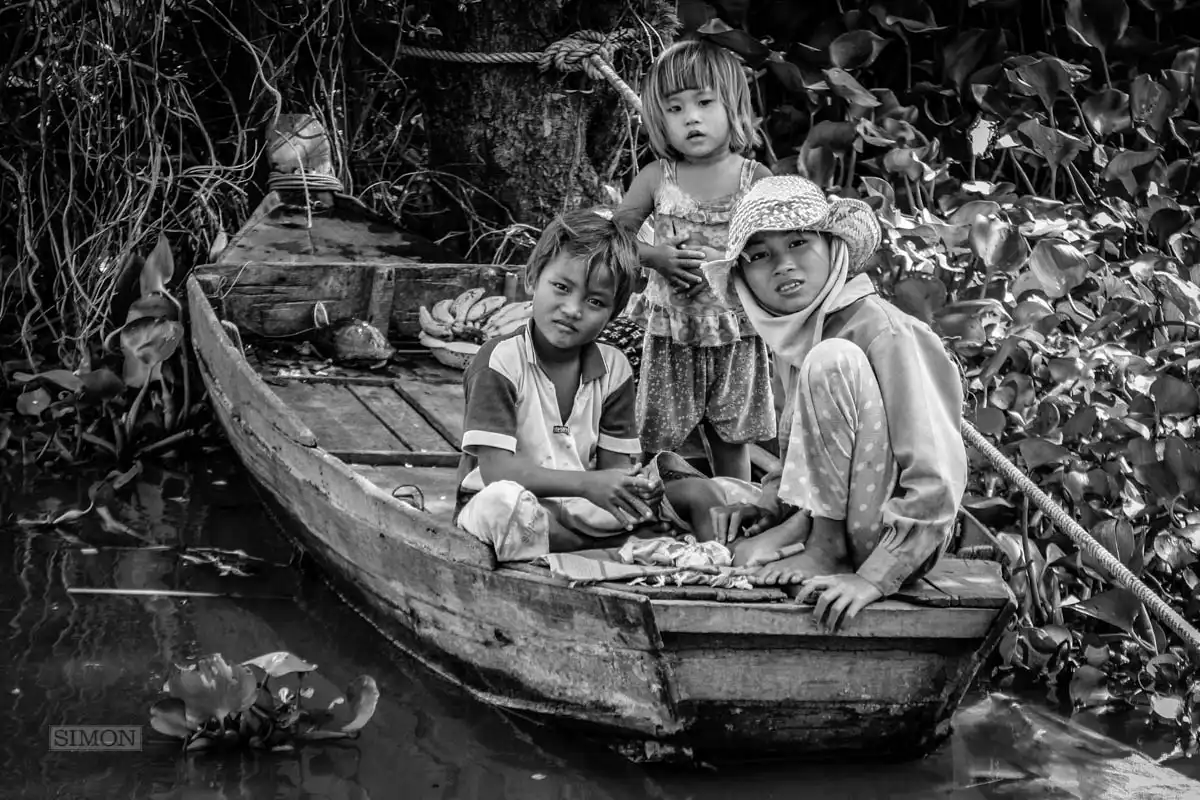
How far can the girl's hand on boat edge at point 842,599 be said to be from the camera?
2555mm

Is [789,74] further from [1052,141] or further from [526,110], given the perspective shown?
[1052,141]

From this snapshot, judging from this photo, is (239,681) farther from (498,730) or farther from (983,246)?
(983,246)

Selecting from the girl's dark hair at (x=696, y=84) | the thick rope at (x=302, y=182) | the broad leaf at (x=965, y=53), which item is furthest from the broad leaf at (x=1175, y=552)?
the thick rope at (x=302, y=182)

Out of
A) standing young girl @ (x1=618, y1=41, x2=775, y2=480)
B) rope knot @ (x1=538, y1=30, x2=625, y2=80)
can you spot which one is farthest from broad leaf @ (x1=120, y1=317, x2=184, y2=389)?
standing young girl @ (x1=618, y1=41, x2=775, y2=480)

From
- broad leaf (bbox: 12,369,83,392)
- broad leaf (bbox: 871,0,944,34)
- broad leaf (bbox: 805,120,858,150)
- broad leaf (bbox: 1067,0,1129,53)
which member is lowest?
broad leaf (bbox: 12,369,83,392)

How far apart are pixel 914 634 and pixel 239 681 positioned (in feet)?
4.25

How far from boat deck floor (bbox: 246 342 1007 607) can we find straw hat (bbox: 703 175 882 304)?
69 centimetres

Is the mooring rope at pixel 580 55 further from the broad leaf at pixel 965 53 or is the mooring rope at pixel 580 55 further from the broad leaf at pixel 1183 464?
the broad leaf at pixel 1183 464

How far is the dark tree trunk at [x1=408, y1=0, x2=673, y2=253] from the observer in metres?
5.27

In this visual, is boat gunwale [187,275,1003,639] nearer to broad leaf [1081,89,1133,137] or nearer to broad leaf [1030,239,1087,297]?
broad leaf [1030,239,1087,297]

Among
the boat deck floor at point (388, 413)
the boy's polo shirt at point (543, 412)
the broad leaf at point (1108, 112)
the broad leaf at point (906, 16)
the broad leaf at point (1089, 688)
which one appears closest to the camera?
the boy's polo shirt at point (543, 412)

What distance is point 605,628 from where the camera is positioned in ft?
8.95

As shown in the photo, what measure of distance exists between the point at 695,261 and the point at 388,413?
139 centimetres

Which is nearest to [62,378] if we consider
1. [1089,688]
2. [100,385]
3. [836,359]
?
[100,385]
